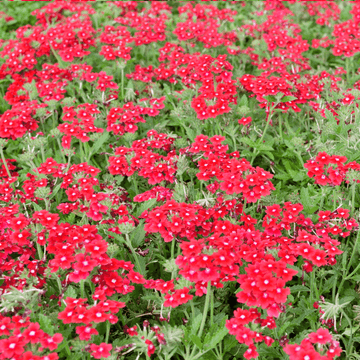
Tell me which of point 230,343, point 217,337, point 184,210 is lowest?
point 230,343

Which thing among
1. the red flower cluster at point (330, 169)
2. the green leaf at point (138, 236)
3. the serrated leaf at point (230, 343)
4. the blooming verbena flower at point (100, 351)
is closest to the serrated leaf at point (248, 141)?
the red flower cluster at point (330, 169)

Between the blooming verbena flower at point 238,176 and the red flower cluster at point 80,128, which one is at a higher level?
the red flower cluster at point 80,128

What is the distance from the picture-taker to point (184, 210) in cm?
332

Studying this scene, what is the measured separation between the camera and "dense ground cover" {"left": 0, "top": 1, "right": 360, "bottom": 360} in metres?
2.87

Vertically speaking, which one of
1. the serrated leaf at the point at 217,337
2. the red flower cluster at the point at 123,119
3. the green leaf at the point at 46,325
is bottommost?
the serrated leaf at the point at 217,337

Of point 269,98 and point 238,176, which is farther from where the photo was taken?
point 269,98

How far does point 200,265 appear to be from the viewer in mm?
2764

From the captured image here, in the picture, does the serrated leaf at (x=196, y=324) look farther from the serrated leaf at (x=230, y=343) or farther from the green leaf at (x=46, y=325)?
the green leaf at (x=46, y=325)

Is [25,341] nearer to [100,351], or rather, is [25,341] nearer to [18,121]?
[100,351]

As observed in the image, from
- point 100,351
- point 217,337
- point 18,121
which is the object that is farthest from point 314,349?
point 18,121

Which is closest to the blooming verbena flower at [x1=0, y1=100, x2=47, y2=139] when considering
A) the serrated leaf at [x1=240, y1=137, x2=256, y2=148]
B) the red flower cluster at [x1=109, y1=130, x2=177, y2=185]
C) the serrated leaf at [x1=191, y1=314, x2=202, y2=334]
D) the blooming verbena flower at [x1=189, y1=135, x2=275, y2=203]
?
the red flower cluster at [x1=109, y1=130, x2=177, y2=185]

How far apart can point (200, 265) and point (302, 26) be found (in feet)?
21.5

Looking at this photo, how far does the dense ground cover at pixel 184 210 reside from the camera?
2.87 m

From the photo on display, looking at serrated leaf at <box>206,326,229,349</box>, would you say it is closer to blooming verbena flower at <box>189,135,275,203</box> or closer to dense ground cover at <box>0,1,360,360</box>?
dense ground cover at <box>0,1,360,360</box>
